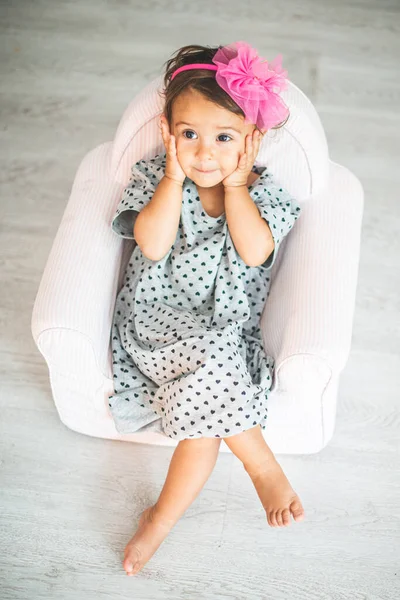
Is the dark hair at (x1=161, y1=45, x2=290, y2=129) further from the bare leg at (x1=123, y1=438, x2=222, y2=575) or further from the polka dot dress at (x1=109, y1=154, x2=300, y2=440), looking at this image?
the bare leg at (x1=123, y1=438, x2=222, y2=575)

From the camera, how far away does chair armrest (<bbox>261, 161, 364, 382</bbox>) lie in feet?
4.26

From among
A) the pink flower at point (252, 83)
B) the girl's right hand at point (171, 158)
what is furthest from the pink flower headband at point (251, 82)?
the girl's right hand at point (171, 158)

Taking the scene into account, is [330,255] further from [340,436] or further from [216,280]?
[340,436]

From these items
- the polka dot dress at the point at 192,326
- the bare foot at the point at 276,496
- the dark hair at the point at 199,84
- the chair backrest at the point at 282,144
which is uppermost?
the dark hair at the point at 199,84

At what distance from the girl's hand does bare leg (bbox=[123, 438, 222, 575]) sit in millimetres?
526

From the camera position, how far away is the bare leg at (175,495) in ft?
4.51

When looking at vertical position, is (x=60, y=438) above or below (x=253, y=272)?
below

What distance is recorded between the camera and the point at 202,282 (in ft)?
4.75

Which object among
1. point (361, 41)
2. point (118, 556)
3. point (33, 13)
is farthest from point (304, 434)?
point (33, 13)

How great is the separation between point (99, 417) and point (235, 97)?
2.44 ft

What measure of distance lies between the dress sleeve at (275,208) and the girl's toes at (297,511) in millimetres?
493

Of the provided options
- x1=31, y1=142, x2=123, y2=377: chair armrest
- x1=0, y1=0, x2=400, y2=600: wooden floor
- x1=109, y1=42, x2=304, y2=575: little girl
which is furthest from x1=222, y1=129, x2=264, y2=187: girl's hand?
x1=0, y1=0, x2=400, y2=600: wooden floor

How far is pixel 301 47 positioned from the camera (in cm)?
261

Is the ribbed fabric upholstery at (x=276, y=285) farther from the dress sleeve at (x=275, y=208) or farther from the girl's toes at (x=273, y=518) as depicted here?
the girl's toes at (x=273, y=518)
